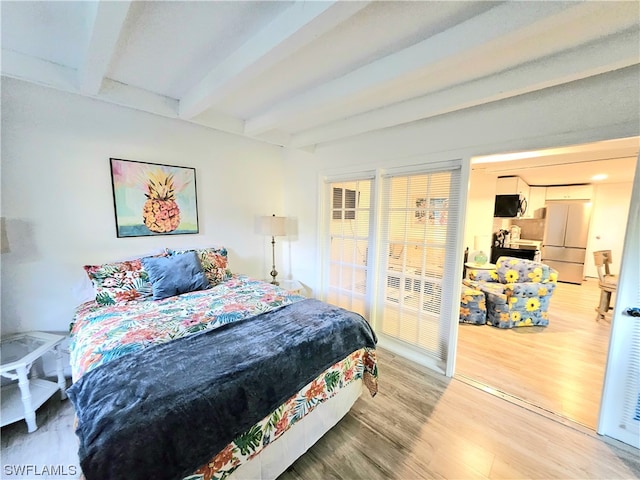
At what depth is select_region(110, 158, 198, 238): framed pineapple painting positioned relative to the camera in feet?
8.03

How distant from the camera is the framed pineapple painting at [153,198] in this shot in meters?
2.45

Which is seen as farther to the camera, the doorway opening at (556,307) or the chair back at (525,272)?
the chair back at (525,272)

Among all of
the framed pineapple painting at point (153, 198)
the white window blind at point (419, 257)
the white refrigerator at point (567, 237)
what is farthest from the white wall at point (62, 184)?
the white refrigerator at point (567, 237)

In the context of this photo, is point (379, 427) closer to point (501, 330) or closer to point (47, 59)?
point (501, 330)

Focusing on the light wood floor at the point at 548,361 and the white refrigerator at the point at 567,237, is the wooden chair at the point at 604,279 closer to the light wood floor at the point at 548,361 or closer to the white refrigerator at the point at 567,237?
the light wood floor at the point at 548,361

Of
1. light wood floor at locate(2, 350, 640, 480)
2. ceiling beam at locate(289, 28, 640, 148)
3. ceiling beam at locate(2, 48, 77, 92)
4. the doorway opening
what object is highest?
ceiling beam at locate(2, 48, 77, 92)

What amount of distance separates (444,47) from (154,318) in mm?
2502

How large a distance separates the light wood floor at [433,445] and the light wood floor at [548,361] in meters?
0.26

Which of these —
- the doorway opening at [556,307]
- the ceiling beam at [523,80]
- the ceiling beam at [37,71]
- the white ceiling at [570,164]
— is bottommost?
the doorway opening at [556,307]

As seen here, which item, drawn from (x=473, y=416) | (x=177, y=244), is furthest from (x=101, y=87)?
(x=473, y=416)

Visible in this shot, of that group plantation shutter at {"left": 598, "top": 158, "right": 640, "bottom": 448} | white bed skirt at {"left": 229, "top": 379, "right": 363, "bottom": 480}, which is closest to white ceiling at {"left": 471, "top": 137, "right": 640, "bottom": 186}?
plantation shutter at {"left": 598, "top": 158, "right": 640, "bottom": 448}

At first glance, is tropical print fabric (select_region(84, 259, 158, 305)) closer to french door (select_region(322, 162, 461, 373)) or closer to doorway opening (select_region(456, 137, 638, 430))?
french door (select_region(322, 162, 461, 373))

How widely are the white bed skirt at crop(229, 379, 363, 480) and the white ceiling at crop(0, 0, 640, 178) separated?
214 centimetres

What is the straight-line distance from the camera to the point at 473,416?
1.92 metres
